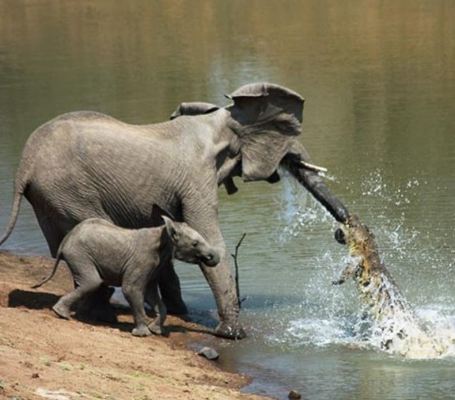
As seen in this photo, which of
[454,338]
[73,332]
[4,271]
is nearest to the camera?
[73,332]

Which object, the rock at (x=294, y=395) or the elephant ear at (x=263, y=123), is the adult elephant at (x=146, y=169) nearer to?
the elephant ear at (x=263, y=123)

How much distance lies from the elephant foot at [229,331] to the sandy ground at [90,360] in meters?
0.19

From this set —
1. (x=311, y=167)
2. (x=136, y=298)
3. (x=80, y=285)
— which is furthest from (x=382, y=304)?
(x=80, y=285)

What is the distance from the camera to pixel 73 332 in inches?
464

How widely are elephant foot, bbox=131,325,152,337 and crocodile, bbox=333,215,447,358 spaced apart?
6.13 feet

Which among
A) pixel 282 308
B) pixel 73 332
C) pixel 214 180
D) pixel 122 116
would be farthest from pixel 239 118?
pixel 122 116

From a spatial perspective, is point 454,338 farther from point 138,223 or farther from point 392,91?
point 392,91

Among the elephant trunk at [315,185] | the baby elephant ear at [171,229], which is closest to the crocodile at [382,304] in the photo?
the elephant trunk at [315,185]

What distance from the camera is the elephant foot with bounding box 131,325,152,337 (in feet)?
40.5

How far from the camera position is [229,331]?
12914 millimetres

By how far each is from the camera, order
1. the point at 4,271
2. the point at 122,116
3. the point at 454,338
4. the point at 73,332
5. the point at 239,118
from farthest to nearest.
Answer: the point at 122,116 → the point at 4,271 → the point at 239,118 → the point at 454,338 → the point at 73,332

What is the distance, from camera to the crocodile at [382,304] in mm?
12469

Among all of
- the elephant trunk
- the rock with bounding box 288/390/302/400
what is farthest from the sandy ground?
the elephant trunk

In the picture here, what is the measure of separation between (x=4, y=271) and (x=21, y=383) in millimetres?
5678
